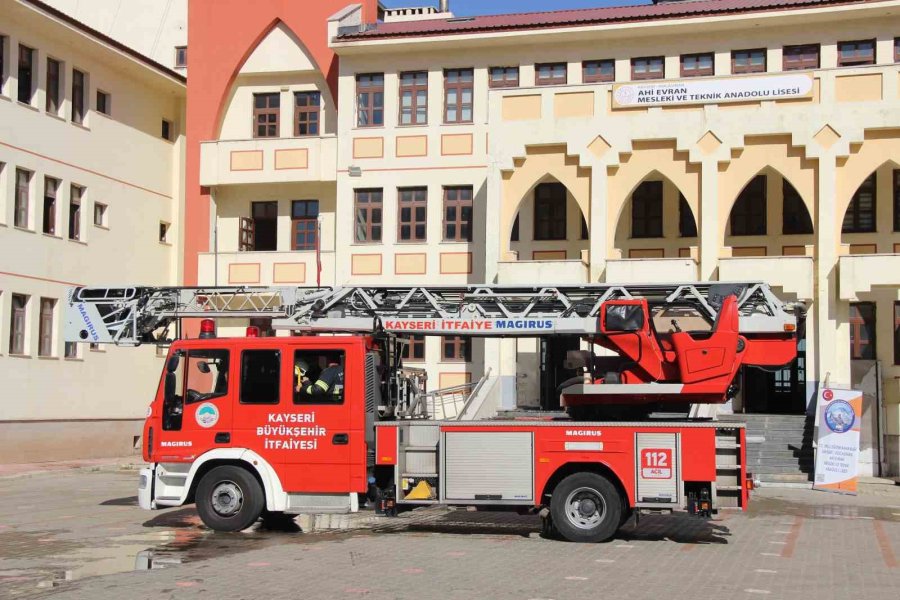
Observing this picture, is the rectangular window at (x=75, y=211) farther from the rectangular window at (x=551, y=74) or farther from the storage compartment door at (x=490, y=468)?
the storage compartment door at (x=490, y=468)

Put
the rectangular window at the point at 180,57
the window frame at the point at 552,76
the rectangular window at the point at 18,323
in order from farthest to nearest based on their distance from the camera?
the rectangular window at the point at 180,57 → the window frame at the point at 552,76 → the rectangular window at the point at 18,323

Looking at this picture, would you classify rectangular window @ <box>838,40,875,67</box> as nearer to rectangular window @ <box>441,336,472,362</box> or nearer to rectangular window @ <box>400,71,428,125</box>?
rectangular window @ <box>400,71,428,125</box>

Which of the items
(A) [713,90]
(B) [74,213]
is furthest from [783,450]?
(B) [74,213]

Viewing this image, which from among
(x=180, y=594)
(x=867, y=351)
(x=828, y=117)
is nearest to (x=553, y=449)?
(x=180, y=594)

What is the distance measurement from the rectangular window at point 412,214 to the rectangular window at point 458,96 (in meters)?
2.37

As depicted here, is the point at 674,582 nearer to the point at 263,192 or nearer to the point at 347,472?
the point at 347,472

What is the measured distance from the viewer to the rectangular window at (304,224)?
35875mm

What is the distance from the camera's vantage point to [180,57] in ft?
146

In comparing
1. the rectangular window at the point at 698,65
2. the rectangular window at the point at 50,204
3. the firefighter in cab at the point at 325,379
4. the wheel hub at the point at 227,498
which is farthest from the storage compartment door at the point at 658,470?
the rectangular window at the point at 50,204

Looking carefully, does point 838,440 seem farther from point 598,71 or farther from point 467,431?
point 467,431

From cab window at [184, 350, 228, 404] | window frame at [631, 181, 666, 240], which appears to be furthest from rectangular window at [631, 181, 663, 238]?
cab window at [184, 350, 228, 404]

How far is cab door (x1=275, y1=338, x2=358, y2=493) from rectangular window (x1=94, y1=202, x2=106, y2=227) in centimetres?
2182

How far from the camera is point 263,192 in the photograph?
119 feet

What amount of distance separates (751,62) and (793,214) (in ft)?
14.7
